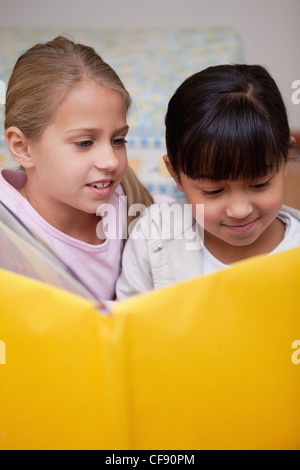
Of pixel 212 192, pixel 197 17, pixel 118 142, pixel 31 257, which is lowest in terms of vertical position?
pixel 31 257

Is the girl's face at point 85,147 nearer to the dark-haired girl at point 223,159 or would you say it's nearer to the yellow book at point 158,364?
the dark-haired girl at point 223,159

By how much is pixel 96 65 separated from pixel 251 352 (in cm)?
45

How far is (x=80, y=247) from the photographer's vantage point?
85cm

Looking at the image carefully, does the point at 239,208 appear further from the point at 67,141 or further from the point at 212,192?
the point at 67,141

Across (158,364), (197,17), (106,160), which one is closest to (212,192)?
(106,160)

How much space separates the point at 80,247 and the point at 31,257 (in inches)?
9.4

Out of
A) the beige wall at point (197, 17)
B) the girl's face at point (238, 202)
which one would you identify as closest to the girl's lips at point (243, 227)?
the girl's face at point (238, 202)

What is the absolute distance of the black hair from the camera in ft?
2.18

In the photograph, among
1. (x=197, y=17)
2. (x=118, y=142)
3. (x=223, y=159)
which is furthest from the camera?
(x=197, y=17)

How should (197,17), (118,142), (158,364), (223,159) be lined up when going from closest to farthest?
(158,364), (223,159), (118,142), (197,17)

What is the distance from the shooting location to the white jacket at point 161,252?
0.78 metres

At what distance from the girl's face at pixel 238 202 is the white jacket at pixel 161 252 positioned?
0.07 m
